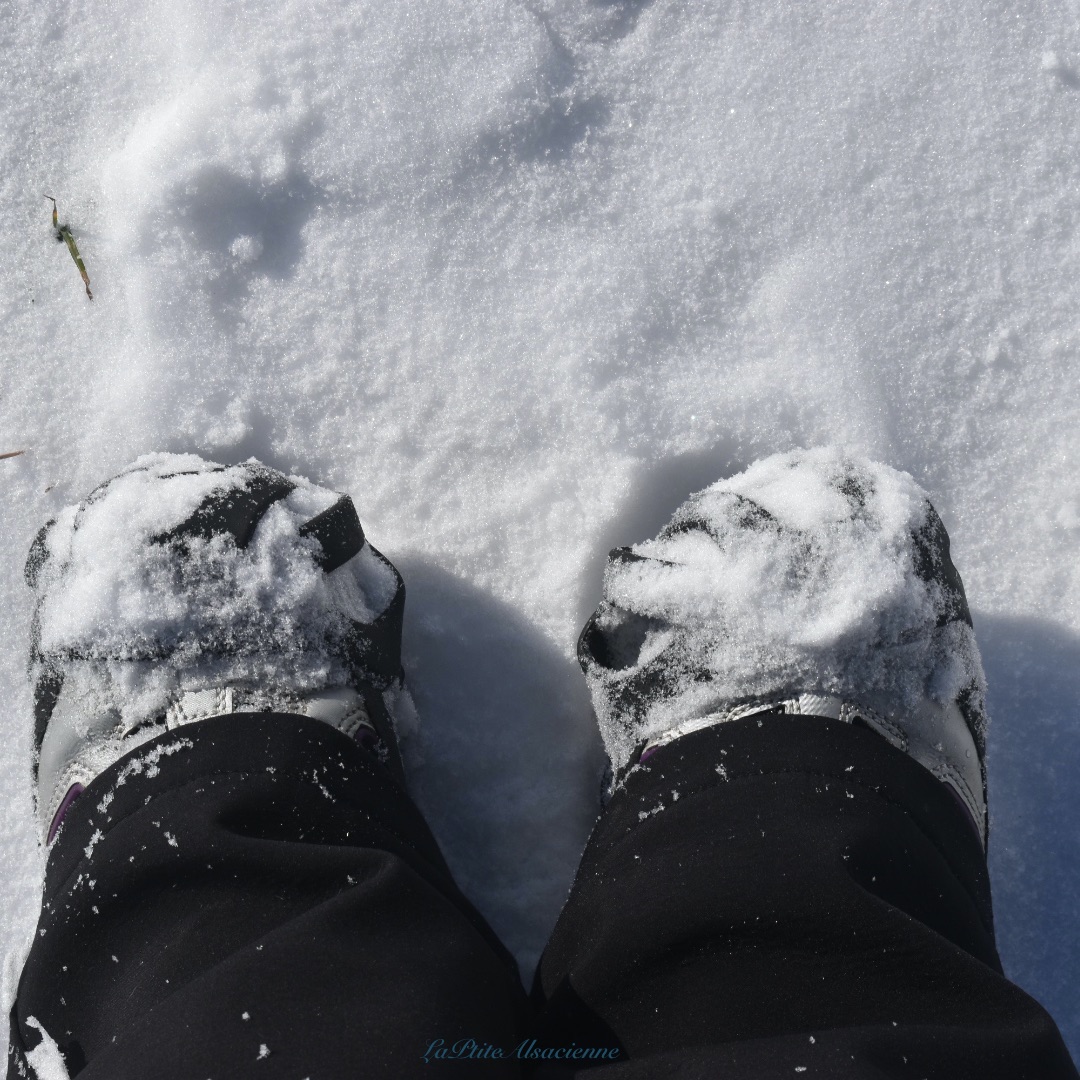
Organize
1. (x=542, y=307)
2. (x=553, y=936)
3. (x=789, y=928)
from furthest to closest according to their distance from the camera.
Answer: (x=542, y=307), (x=553, y=936), (x=789, y=928)

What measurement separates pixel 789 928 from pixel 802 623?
1.01 feet

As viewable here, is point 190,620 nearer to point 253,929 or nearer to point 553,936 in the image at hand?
point 253,929

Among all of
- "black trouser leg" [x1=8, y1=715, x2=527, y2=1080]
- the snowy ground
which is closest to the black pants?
"black trouser leg" [x1=8, y1=715, x2=527, y2=1080]

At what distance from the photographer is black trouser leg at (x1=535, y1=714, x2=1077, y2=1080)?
29.2 inches

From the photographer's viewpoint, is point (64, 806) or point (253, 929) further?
point (64, 806)

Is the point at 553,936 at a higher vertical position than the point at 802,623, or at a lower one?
lower

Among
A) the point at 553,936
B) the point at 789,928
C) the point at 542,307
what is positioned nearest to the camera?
the point at 789,928

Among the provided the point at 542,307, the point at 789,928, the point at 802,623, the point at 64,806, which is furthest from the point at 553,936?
the point at 542,307

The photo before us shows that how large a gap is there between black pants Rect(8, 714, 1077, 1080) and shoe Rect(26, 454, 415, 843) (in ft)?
0.26

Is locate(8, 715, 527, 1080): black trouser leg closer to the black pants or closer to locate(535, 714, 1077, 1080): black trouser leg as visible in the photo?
the black pants

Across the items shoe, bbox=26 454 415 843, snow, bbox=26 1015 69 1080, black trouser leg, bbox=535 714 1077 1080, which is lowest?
snow, bbox=26 1015 69 1080

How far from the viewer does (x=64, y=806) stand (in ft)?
3.37

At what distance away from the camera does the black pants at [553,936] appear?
74cm

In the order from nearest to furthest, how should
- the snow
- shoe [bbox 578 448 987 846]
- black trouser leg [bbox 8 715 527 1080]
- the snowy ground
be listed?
black trouser leg [bbox 8 715 527 1080], the snow, shoe [bbox 578 448 987 846], the snowy ground
